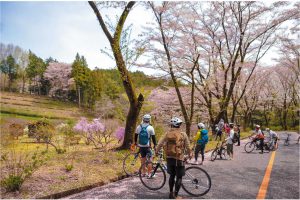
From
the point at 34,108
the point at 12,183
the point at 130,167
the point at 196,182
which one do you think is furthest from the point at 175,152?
the point at 34,108

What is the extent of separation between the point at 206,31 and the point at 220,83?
6.59 metres

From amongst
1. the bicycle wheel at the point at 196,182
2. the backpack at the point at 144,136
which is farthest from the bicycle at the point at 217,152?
the bicycle wheel at the point at 196,182

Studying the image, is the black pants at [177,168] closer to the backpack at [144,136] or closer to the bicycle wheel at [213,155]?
the backpack at [144,136]

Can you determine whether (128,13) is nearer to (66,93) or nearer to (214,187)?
(214,187)

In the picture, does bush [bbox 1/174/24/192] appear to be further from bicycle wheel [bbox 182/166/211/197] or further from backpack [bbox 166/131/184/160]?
bicycle wheel [bbox 182/166/211/197]

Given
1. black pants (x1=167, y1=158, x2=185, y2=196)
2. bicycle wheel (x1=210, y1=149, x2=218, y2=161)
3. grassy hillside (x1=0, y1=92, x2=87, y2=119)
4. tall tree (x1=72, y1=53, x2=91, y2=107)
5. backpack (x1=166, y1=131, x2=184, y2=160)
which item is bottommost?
bicycle wheel (x1=210, y1=149, x2=218, y2=161)

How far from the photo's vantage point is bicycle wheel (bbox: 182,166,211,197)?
7.93 m

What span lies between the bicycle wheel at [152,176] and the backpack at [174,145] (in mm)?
1311

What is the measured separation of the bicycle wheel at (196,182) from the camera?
7.93m

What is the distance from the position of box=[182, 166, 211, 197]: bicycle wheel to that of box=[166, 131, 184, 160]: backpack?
91 cm

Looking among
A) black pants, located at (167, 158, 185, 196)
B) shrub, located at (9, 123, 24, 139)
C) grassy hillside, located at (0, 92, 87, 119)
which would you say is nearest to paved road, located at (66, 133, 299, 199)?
black pants, located at (167, 158, 185, 196)

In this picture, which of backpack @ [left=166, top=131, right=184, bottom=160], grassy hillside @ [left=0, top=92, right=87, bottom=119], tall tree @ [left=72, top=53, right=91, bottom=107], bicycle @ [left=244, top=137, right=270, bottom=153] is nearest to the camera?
backpack @ [left=166, top=131, right=184, bottom=160]

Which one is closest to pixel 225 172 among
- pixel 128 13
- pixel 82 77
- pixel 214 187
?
pixel 214 187

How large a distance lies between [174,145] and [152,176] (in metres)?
2.10
